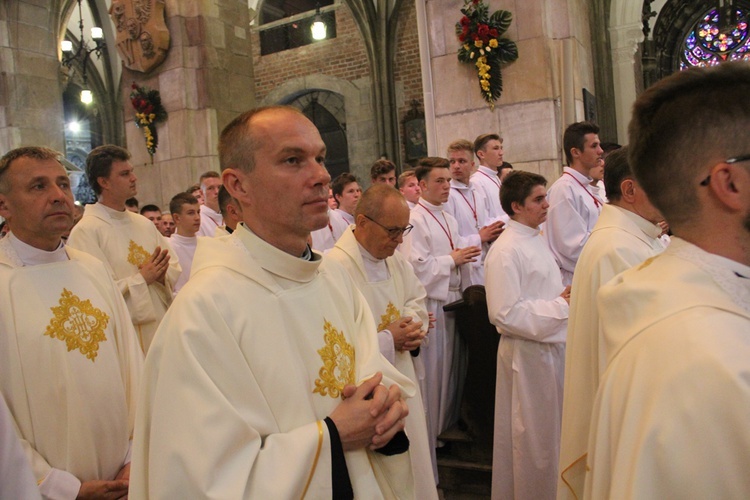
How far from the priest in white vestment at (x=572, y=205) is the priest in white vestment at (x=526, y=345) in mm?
1454

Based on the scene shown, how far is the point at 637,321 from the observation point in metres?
1.37

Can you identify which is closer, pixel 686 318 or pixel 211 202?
pixel 686 318

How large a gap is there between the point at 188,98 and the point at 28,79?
10.7 feet

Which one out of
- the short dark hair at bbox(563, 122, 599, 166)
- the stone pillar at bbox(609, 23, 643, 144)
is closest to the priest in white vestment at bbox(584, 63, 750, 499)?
the short dark hair at bbox(563, 122, 599, 166)

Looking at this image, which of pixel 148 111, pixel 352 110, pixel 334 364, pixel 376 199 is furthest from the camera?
pixel 352 110

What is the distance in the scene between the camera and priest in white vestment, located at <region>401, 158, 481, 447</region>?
→ 5012 millimetres

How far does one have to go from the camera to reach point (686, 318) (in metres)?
1.25

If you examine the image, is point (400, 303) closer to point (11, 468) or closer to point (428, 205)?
point (428, 205)

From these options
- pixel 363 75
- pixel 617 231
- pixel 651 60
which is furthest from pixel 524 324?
pixel 651 60

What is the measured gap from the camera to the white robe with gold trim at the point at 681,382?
1155 millimetres

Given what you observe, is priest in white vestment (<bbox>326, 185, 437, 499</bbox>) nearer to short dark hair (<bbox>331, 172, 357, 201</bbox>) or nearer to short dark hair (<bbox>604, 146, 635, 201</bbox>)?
short dark hair (<bbox>604, 146, 635, 201</bbox>)

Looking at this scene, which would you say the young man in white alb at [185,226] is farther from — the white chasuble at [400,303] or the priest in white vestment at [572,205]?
the priest in white vestment at [572,205]

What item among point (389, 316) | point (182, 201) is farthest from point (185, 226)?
point (389, 316)

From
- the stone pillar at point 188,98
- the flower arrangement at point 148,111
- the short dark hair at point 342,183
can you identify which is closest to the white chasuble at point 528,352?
the short dark hair at point 342,183
